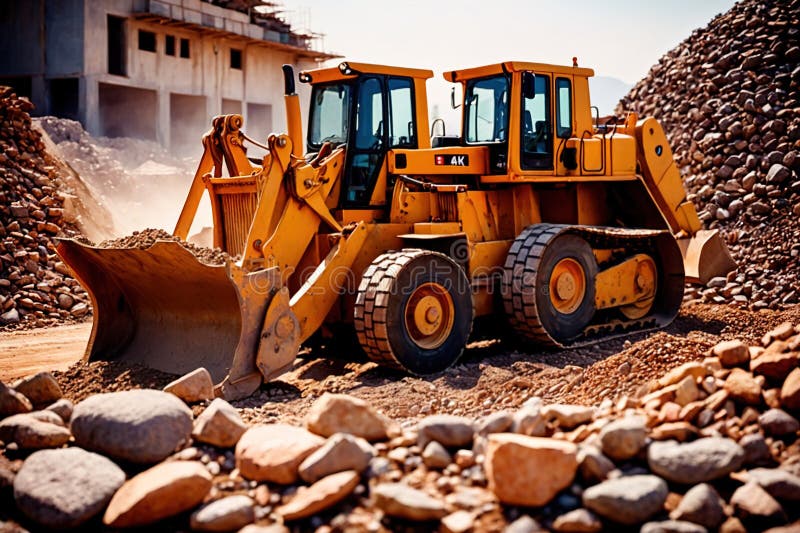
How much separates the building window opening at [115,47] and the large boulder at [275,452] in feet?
77.1

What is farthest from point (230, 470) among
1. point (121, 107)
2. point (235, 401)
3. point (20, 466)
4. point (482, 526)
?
point (121, 107)

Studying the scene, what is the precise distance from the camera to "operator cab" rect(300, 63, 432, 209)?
8.39 meters

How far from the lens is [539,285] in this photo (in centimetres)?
857

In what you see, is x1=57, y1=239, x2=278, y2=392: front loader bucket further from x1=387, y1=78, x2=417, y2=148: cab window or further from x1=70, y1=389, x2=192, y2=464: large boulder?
x1=387, y1=78, x2=417, y2=148: cab window

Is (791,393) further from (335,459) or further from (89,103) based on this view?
(89,103)

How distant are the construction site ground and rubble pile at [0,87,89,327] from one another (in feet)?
6.38

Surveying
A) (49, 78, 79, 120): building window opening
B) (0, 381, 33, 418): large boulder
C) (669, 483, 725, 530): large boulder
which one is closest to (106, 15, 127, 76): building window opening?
(49, 78, 79, 120): building window opening

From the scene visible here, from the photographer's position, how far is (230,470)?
4.62m

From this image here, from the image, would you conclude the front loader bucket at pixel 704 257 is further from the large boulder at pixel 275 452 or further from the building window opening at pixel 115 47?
the building window opening at pixel 115 47

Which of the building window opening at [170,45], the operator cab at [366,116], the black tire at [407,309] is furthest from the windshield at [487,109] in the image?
the building window opening at [170,45]

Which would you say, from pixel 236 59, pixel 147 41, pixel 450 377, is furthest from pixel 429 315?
pixel 236 59

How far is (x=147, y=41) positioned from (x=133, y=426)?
24563mm

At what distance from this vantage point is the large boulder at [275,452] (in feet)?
14.1

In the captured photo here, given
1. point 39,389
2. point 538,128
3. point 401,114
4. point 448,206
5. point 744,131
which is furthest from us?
point 744,131
